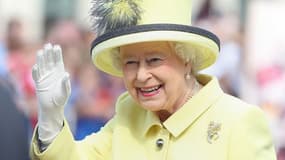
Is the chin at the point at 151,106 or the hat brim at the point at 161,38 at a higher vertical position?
the hat brim at the point at 161,38

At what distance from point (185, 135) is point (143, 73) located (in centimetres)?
39

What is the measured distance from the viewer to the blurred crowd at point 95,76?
10656mm

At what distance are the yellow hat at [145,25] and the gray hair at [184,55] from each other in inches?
0.9

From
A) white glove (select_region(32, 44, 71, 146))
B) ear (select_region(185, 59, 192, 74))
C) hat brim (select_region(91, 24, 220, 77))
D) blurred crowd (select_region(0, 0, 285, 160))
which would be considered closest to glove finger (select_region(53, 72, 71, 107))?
white glove (select_region(32, 44, 71, 146))

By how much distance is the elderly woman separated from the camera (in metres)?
5.83

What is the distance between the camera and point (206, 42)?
5.96m

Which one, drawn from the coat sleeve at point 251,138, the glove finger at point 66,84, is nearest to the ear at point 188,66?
the coat sleeve at point 251,138

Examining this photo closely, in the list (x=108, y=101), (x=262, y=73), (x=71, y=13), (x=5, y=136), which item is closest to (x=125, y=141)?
(x=5, y=136)

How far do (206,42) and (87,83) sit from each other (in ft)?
17.4

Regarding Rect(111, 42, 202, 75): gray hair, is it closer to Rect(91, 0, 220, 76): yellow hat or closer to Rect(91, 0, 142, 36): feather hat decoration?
Rect(91, 0, 220, 76): yellow hat

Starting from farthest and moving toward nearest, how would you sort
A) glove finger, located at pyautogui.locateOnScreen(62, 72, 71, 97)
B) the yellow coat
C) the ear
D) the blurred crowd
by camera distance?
the blurred crowd < the ear < the yellow coat < glove finger, located at pyautogui.locateOnScreen(62, 72, 71, 97)

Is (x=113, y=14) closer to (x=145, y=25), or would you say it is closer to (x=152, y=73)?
(x=145, y=25)

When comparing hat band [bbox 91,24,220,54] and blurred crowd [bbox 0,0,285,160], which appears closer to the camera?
hat band [bbox 91,24,220,54]

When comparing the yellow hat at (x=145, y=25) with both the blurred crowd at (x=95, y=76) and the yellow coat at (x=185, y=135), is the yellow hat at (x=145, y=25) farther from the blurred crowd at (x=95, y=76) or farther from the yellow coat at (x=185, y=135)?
the blurred crowd at (x=95, y=76)
